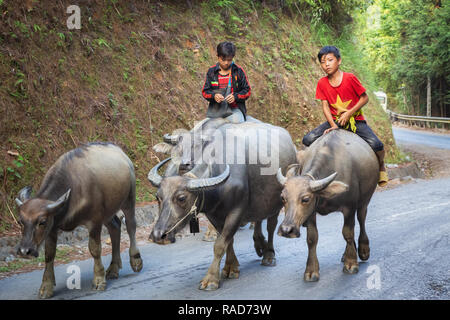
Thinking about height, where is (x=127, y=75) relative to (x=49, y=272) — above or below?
above

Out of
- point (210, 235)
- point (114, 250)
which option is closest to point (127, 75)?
point (210, 235)

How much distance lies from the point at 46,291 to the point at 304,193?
2.98 meters

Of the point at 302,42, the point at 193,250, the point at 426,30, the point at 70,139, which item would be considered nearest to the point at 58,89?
the point at 70,139

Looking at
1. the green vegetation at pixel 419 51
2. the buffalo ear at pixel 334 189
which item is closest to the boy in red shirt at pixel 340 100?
the buffalo ear at pixel 334 189

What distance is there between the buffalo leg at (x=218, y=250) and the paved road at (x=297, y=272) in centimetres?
11

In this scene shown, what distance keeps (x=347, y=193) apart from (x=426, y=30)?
24.9m

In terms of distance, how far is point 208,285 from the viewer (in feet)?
18.1

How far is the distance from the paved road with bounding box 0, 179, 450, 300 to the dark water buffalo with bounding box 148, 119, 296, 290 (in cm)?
37

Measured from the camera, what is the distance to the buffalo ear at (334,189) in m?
5.41

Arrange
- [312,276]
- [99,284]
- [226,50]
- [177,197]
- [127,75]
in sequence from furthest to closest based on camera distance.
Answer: [127,75] → [226,50] → [312,276] → [99,284] → [177,197]

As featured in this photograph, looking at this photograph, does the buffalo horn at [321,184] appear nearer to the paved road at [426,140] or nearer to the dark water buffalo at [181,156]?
the dark water buffalo at [181,156]
